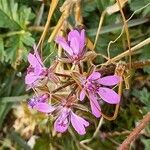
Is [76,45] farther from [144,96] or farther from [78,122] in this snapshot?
[144,96]

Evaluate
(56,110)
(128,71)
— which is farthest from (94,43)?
(56,110)

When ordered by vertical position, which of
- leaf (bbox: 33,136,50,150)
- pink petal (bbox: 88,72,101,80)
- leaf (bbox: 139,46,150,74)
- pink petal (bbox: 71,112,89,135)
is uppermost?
pink petal (bbox: 88,72,101,80)

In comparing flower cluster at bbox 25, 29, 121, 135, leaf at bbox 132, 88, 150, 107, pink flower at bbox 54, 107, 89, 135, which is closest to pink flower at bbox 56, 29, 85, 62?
flower cluster at bbox 25, 29, 121, 135

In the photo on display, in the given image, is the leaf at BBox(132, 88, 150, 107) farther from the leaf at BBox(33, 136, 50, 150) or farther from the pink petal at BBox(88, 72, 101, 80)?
the pink petal at BBox(88, 72, 101, 80)

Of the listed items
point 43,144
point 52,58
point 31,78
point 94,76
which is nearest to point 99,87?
point 94,76

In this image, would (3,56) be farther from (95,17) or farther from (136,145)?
(136,145)

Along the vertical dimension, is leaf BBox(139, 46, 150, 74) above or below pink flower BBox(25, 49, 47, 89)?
below

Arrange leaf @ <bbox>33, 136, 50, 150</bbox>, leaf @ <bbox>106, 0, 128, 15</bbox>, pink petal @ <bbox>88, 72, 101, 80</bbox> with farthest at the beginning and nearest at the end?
leaf @ <bbox>33, 136, 50, 150</bbox>
leaf @ <bbox>106, 0, 128, 15</bbox>
pink petal @ <bbox>88, 72, 101, 80</bbox>
